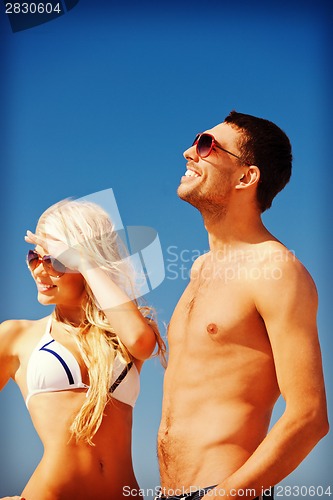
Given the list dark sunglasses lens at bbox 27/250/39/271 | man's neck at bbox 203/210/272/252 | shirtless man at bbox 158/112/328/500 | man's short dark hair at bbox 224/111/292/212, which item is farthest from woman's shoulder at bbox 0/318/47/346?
man's short dark hair at bbox 224/111/292/212

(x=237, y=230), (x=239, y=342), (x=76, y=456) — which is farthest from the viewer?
(x=76, y=456)

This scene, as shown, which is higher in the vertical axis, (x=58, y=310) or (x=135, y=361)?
(x=58, y=310)

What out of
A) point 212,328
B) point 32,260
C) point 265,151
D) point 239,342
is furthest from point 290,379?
point 32,260

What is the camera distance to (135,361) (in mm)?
4738

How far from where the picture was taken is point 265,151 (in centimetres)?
435

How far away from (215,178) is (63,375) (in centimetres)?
158

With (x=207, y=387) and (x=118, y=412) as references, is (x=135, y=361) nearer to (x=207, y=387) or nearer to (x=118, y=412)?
(x=118, y=412)

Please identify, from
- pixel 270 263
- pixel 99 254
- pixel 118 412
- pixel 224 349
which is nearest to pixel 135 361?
pixel 118 412

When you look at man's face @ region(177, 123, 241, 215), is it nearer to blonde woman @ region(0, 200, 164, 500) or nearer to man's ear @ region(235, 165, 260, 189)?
man's ear @ region(235, 165, 260, 189)

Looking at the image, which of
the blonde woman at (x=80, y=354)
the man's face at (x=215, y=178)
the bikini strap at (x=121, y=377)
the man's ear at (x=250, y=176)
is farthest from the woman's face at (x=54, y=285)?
the man's ear at (x=250, y=176)

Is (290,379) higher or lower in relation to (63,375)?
higher

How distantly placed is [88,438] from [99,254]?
46.2 inches

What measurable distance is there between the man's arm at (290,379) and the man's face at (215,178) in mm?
767

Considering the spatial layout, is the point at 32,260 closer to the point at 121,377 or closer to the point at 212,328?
the point at 121,377
